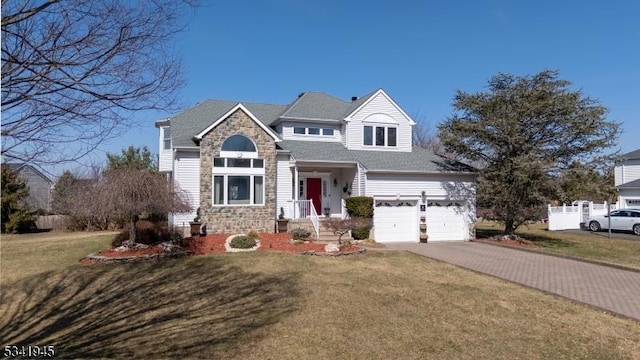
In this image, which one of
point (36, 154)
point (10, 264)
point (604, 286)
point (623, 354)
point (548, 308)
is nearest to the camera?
point (36, 154)

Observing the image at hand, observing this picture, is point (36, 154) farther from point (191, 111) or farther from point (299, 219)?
point (191, 111)

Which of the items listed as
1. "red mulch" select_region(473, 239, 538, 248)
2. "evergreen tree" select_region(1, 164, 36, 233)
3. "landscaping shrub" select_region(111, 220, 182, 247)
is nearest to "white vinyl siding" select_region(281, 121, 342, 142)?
"landscaping shrub" select_region(111, 220, 182, 247)

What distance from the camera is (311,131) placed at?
76.3ft

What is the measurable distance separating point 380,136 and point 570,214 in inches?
665

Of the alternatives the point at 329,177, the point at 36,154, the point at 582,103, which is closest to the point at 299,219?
the point at 329,177

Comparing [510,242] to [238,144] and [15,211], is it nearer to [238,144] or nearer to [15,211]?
[238,144]

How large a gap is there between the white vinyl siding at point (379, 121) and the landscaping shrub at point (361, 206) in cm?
456

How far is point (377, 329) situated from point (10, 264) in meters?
12.7

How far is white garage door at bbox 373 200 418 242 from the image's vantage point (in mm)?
19719

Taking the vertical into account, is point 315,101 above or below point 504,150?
above

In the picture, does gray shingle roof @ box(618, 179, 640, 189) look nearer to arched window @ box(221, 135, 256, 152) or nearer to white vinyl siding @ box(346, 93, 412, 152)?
white vinyl siding @ box(346, 93, 412, 152)

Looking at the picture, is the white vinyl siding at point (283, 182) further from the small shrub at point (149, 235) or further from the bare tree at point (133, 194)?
the bare tree at point (133, 194)

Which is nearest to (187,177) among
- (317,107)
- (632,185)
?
(317,107)

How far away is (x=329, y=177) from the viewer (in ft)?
73.8
